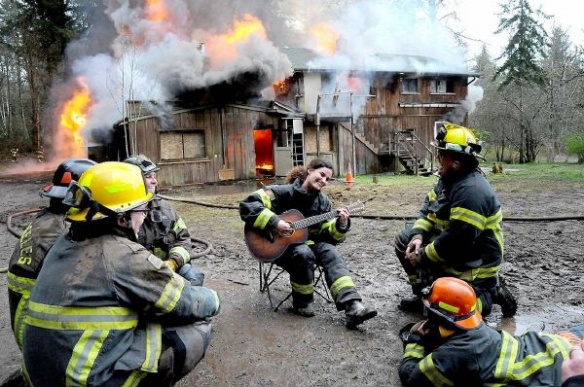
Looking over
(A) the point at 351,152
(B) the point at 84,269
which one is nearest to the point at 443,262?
(B) the point at 84,269

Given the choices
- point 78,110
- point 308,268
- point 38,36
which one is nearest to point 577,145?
point 308,268

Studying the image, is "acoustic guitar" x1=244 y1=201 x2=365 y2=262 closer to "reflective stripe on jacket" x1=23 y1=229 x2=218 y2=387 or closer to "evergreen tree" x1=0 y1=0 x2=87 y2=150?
"reflective stripe on jacket" x1=23 y1=229 x2=218 y2=387

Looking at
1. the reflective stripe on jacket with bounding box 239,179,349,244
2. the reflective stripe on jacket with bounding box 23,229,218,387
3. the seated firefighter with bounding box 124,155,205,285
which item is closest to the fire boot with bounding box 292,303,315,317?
the reflective stripe on jacket with bounding box 239,179,349,244

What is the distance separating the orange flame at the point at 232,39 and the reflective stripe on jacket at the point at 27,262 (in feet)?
51.4

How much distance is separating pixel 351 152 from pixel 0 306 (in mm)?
18011

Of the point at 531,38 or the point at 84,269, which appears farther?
the point at 531,38

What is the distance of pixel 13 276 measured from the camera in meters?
2.73

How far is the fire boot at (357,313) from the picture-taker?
376cm

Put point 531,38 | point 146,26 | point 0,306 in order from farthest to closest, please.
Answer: point 531,38
point 146,26
point 0,306

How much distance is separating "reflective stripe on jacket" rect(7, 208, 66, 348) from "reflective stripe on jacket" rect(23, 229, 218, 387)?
64 centimetres

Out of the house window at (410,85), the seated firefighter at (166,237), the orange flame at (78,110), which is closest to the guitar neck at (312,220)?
the seated firefighter at (166,237)

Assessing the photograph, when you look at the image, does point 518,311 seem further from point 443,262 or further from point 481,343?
point 481,343

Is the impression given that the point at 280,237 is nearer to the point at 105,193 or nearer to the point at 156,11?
the point at 105,193

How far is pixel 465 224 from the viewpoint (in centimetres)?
339
